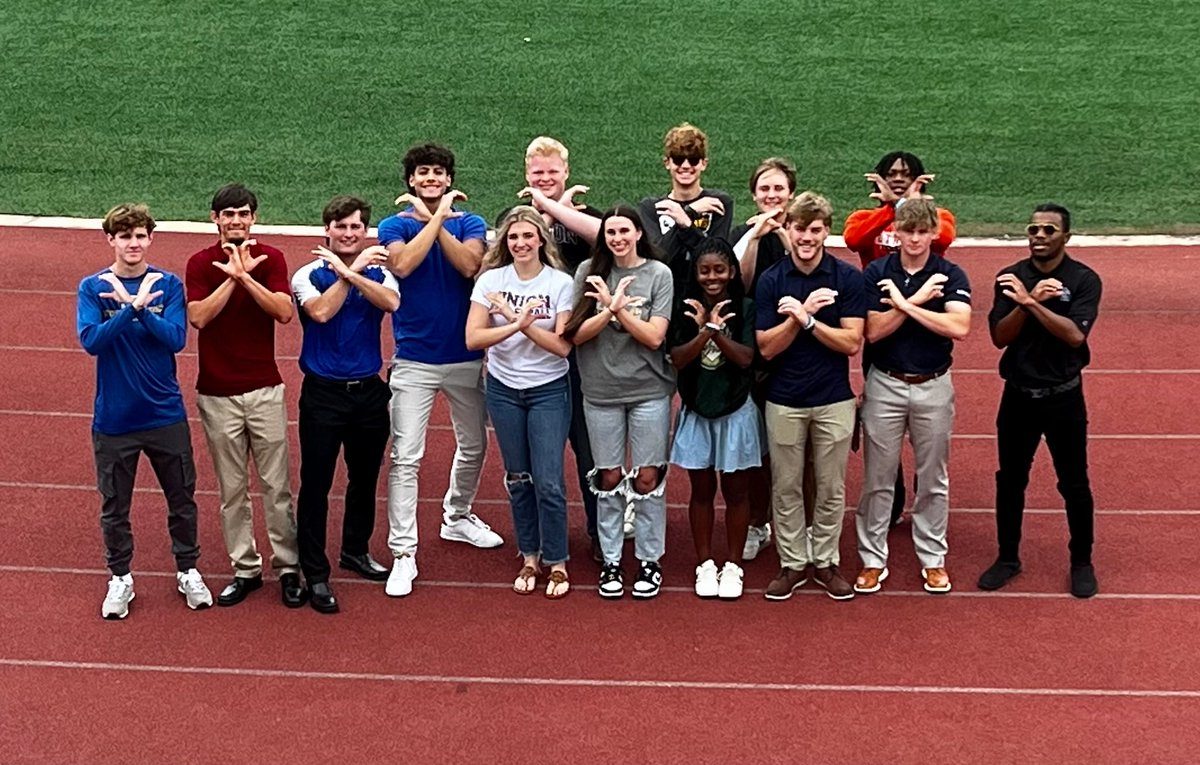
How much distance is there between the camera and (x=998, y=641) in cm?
698

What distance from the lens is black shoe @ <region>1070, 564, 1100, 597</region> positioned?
292 inches

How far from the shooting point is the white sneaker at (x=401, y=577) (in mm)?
7484

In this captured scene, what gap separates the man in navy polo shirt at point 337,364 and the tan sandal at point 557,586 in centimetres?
104

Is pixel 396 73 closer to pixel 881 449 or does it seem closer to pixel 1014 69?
pixel 1014 69

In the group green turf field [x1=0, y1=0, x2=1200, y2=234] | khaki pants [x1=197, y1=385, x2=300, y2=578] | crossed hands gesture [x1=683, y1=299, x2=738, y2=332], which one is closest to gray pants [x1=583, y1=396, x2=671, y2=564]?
crossed hands gesture [x1=683, y1=299, x2=738, y2=332]

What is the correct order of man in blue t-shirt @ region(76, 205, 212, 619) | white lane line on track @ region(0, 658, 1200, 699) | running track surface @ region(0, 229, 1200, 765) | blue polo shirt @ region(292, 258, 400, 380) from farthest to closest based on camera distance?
blue polo shirt @ region(292, 258, 400, 380) → man in blue t-shirt @ region(76, 205, 212, 619) → white lane line on track @ region(0, 658, 1200, 699) → running track surface @ region(0, 229, 1200, 765)

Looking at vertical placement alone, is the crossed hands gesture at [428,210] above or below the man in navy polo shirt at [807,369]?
above

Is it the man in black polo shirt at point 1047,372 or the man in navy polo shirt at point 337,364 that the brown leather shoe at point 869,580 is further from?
the man in navy polo shirt at point 337,364

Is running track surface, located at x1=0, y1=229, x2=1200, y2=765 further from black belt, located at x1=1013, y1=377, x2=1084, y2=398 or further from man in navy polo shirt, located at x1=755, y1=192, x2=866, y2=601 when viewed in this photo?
black belt, located at x1=1013, y1=377, x2=1084, y2=398

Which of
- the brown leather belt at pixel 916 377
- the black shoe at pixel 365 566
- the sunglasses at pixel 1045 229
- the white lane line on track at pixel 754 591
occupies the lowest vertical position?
the white lane line on track at pixel 754 591

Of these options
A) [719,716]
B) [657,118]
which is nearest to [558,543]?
[719,716]

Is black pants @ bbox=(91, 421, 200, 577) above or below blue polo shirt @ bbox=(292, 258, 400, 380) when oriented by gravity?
below

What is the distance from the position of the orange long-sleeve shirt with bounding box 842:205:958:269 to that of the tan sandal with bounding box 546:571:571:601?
2266 mm

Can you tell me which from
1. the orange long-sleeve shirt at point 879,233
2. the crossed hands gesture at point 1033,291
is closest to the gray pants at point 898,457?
the crossed hands gesture at point 1033,291
